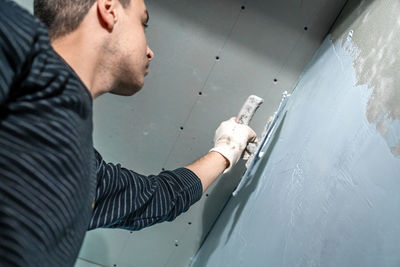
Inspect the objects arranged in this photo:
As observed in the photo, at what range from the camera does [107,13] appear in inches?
22.6

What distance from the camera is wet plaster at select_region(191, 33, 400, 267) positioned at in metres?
0.40

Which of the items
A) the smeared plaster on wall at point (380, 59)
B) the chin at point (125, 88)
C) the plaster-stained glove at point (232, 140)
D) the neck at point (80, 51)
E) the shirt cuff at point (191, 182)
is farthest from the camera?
the plaster-stained glove at point (232, 140)

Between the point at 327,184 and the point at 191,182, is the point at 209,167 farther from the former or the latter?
the point at 327,184

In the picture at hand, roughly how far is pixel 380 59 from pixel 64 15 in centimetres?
60

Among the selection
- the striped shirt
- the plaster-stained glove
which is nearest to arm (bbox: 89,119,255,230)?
the plaster-stained glove

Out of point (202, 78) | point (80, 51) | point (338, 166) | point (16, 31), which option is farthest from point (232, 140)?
point (16, 31)

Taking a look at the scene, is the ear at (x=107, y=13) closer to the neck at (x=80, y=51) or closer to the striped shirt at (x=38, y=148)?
the neck at (x=80, y=51)

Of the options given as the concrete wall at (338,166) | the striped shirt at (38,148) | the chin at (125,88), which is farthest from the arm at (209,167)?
the striped shirt at (38,148)

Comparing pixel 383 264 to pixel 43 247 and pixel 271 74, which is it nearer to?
pixel 43 247

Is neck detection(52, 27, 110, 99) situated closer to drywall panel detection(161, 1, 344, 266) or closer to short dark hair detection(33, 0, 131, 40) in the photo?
short dark hair detection(33, 0, 131, 40)

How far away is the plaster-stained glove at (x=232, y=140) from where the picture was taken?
1.01 metres

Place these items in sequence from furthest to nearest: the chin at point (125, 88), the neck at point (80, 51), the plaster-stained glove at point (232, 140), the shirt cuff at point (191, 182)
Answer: the plaster-stained glove at point (232, 140)
the shirt cuff at point (191, 182)
the chin at point (125, 88)
the neck at point (80, 51)

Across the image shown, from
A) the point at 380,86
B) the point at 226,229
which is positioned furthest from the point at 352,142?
the point at 226,229

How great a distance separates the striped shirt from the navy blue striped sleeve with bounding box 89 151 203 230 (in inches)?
8.5
